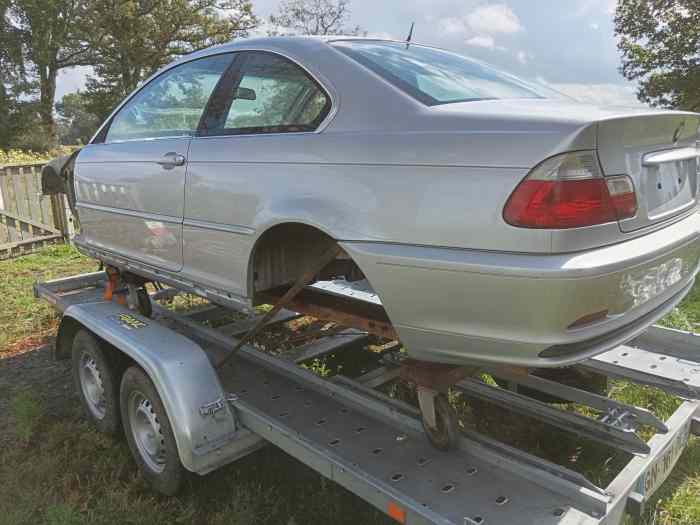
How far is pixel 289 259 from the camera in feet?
9.86

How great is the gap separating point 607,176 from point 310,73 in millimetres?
1306

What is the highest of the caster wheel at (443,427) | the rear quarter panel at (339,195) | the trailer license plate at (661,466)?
the rear quarter panel at (339,195)

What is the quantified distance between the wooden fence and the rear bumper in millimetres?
8314

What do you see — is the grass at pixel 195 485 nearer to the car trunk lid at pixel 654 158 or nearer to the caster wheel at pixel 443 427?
the caster wheel at pixel 443 427

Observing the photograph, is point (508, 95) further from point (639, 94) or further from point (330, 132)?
point (639, 94)

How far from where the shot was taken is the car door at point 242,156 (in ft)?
7.99

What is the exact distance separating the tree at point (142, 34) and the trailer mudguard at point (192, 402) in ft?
104

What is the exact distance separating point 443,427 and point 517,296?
75cm

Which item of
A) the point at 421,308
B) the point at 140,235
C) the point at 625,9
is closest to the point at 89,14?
the point at 625,9

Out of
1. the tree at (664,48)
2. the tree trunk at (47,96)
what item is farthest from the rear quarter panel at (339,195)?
the tree trunk at (47,96)

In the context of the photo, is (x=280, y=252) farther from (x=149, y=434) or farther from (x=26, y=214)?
(x=26, y=214)

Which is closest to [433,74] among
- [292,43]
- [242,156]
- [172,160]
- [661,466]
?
[292,43]

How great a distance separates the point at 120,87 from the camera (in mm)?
34094

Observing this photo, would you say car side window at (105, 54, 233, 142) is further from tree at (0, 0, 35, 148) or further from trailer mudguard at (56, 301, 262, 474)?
tree at (0, 0, 35, 148)
